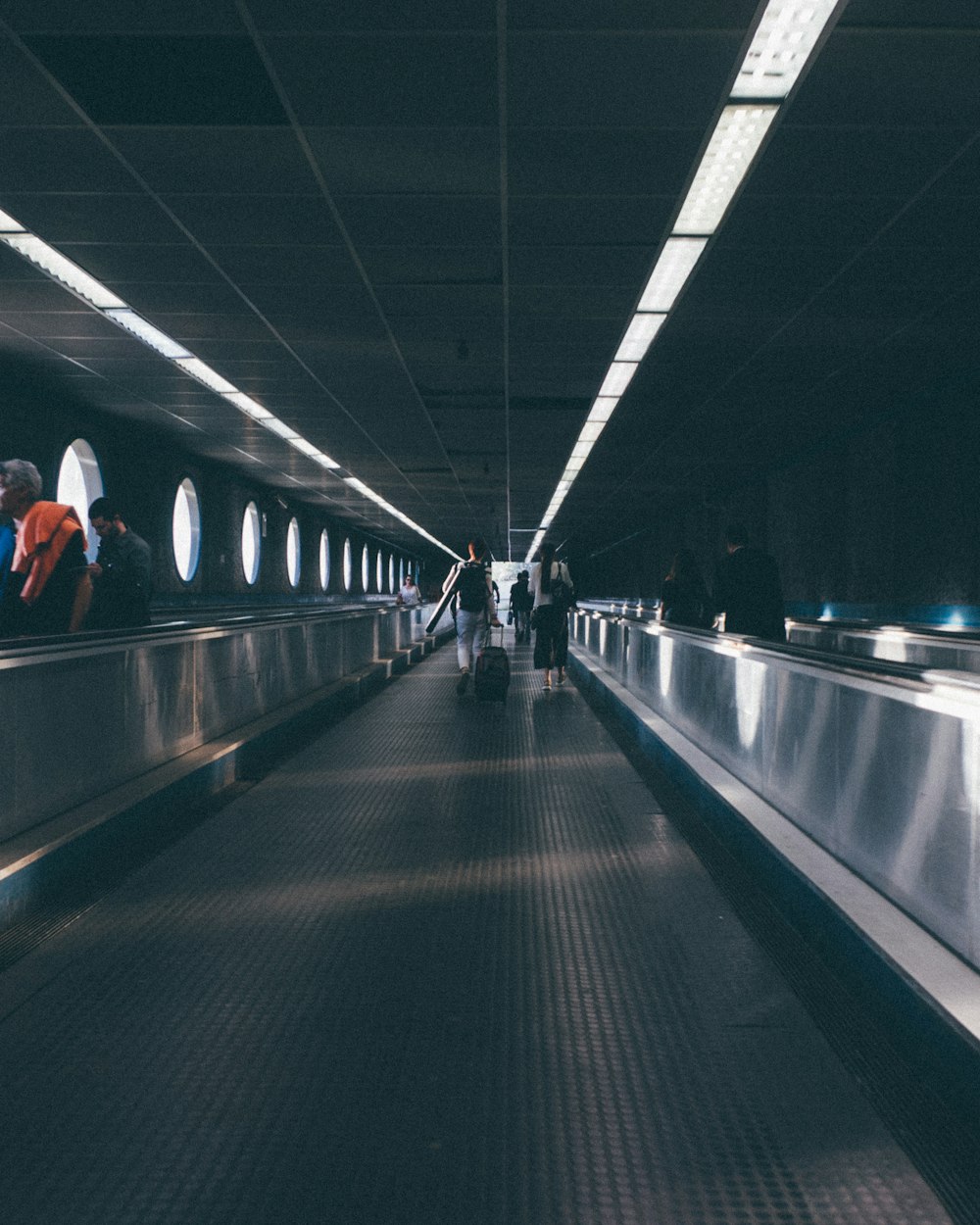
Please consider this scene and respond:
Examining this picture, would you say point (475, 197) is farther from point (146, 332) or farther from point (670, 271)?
point (146, 332)

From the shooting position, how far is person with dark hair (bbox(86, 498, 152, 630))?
702 cm

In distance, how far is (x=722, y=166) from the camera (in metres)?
7.78

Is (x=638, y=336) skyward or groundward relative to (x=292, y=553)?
skyward

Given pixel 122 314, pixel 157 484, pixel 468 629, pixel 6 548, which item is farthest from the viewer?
pixel 157 484

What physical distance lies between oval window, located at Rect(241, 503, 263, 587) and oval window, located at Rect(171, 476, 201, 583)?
485 centimetres

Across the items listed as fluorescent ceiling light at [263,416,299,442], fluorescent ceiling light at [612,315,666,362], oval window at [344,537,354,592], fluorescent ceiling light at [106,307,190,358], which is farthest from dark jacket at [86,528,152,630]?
oval window at [344,537,354,592]

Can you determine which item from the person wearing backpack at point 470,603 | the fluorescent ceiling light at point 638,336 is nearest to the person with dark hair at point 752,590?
the fluorescent ceiling light at point 638,336

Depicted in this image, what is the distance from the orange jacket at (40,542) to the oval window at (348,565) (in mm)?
40891

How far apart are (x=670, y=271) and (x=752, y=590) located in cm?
383

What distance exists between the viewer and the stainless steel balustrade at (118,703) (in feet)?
16.0

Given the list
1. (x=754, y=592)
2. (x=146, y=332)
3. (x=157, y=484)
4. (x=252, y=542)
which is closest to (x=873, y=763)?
(x=754, y=592)

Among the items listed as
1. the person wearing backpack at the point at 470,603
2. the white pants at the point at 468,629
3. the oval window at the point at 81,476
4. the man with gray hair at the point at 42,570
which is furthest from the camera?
the oval window at the point at 81,476

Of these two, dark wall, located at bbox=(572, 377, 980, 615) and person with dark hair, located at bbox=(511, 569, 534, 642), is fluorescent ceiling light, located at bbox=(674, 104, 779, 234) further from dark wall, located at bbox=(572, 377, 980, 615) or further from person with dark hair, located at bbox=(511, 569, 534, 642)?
person with dark hair, located at bbox=(511, 569, 534, 642)

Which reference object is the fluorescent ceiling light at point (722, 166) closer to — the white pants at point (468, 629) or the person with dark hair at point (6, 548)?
the person with dark hair at point (6, 548)
